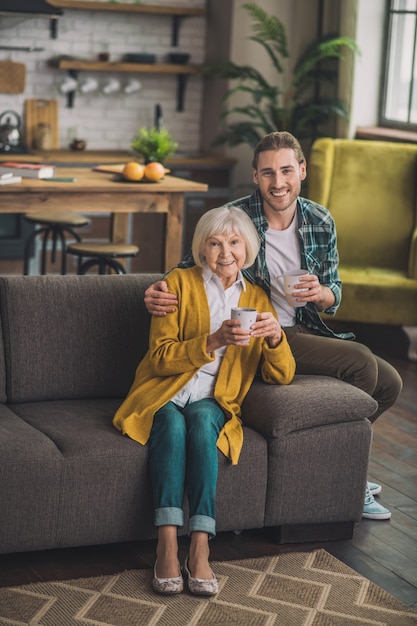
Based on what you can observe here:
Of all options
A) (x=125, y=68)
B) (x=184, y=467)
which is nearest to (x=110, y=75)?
→ (x=125, y=68)

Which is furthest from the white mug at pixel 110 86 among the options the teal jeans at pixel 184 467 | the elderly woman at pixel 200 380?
the teal jeans at pixel 184 467

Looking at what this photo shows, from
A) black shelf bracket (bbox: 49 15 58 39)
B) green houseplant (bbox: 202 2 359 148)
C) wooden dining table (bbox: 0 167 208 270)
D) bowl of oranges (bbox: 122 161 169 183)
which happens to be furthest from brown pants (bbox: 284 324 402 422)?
black shelf bracket (bbox: 49 15 58 39)

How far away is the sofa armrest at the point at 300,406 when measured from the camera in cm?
303

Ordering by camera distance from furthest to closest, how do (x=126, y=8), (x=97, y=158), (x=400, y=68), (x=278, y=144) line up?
(x=126, y=8) < (x=97, y=158) < (x=400, y=68) < (x=278, y=144)

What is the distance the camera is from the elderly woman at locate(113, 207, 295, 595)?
9.21ft

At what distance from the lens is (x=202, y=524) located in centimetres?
280

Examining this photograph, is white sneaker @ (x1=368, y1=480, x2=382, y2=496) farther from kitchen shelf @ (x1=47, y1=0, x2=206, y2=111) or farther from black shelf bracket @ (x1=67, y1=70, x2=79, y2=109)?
black shelf bracket @ (x1=67, y1=70, x2=79, y2=109)

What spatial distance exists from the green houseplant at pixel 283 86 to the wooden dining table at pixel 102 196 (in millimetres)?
1349

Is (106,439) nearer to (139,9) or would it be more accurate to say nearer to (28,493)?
(28,493)

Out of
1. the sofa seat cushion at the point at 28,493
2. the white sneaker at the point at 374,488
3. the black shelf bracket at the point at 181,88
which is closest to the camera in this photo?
the sofa seat cushion at the point at 28,493

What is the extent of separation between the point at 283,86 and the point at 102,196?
2365 millimetres

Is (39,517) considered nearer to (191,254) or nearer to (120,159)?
(191,254)

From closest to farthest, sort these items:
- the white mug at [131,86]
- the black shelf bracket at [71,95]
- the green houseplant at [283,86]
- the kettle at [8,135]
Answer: the green houseplant at [283,86] < the kettle at [8,135] < the black shelf bracket at [71,95] < the white mug at [131,86]

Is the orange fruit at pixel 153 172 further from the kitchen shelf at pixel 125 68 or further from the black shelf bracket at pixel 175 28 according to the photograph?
the black shelf bracket at pixel 175 28
